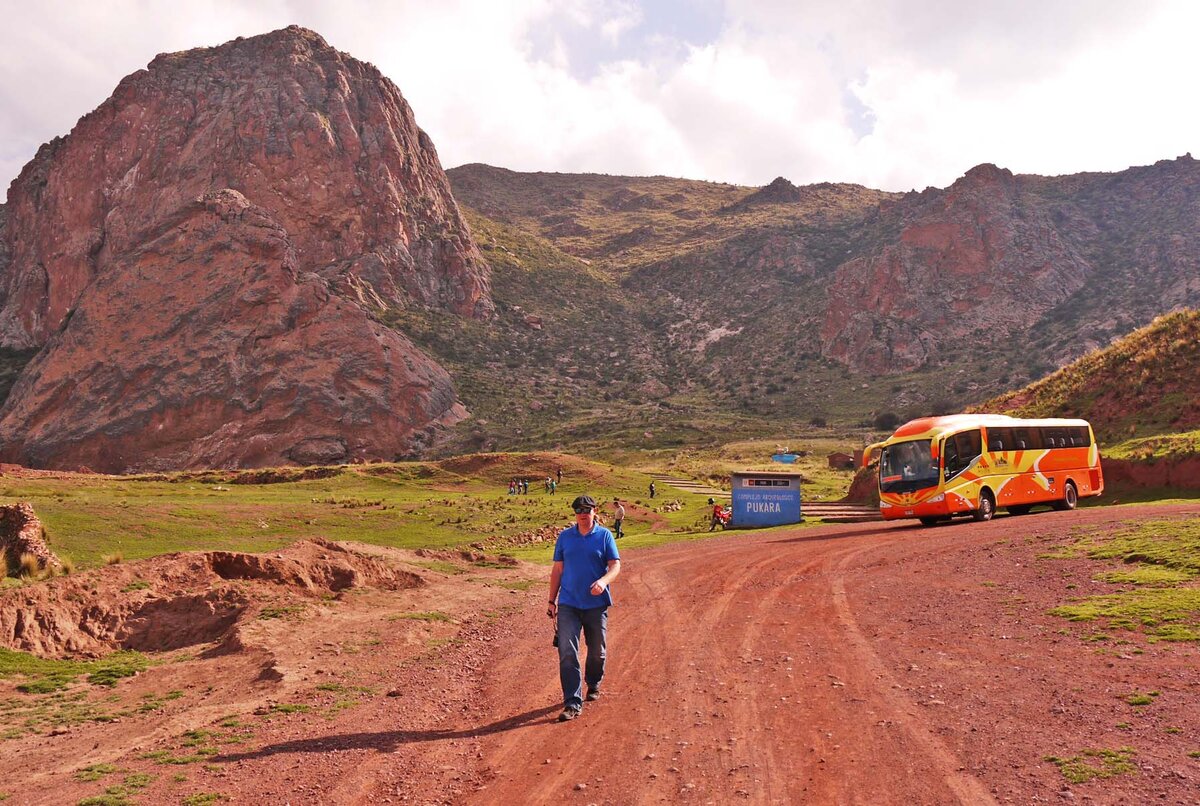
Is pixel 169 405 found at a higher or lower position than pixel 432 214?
lower

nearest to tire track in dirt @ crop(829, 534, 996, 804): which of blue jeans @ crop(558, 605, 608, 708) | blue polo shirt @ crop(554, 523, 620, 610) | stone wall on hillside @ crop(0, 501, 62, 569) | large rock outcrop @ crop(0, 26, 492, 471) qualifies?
blue jeans @ crop(558, 605, 608, 708)

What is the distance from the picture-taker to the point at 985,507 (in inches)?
1131

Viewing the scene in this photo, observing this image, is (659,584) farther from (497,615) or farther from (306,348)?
(306,348)

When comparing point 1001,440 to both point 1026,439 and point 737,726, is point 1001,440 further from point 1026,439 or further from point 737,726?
point 737,726

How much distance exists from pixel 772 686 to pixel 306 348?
100609 millimetres

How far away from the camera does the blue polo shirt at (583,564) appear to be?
9.34 metres

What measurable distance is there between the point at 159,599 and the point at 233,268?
101268 millimetres

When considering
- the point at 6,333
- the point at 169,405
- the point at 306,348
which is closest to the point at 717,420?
the point at 306,348

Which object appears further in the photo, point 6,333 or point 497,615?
point 6,333

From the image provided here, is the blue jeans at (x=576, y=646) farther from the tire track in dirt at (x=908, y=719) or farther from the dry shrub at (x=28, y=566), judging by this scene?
the dry shrub at (x=28, y=566)

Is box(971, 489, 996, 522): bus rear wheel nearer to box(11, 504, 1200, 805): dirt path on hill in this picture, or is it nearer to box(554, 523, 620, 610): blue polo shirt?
box(11, 504, 1200, 805): dirt path on hill

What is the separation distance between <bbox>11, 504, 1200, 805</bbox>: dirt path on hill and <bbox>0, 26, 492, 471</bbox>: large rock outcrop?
3422 inches

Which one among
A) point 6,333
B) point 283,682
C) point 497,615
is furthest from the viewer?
point 6,333

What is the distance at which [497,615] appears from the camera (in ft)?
55.1
